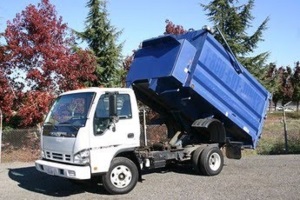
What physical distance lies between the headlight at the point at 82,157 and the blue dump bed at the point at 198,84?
2461 mm

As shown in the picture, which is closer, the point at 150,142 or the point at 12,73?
the point at 150,142

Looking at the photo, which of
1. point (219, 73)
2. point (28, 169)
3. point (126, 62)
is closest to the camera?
point (219, 73)

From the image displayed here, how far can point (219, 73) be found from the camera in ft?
34.8

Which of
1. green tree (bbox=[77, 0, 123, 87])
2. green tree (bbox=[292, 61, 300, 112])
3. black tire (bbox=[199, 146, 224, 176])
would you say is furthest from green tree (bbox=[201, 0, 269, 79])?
green tree (bbox=[292, 61, 300, 112])

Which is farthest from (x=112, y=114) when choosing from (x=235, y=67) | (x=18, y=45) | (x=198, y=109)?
(x=18, y=45)

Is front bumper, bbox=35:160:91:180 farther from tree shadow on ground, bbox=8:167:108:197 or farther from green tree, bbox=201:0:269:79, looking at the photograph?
green tree, bbox=201:0:269:79

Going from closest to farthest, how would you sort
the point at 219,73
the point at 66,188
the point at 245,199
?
1. the point at 245,199
2. the point at 66,188
3. the point at 219,73

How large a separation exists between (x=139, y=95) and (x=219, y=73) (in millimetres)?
2173

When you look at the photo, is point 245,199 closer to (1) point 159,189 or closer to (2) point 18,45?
(1) point 159,189

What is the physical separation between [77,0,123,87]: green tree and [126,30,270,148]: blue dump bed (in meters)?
9.17

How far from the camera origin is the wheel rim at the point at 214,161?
1095 centimetres

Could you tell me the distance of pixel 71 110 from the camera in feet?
29.8

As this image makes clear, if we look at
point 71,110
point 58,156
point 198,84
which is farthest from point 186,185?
point 71,110

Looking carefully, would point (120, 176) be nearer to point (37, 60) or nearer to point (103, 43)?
point (37, 60)
